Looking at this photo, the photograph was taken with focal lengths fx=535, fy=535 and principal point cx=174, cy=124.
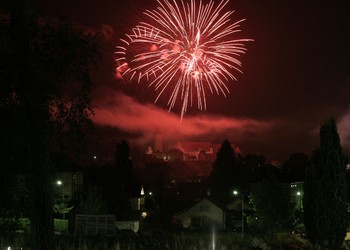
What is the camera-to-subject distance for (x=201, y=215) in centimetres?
5588

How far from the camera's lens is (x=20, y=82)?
11.1 meters

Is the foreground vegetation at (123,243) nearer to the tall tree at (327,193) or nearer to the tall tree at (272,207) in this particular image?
the tall tree at (327,193)

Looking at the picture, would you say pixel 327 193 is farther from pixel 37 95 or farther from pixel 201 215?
pixel 201 215

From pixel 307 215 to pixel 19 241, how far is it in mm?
18846

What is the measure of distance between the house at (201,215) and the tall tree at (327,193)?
1010 inches

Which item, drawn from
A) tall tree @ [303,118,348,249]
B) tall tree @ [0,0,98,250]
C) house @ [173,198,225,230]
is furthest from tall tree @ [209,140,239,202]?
tall tree @ [0,0,98,250]

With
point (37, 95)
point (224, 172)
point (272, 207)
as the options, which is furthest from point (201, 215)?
point (37, 95)

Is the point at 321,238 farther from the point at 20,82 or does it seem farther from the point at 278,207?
the point at 20,82

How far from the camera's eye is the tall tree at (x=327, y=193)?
2894cm

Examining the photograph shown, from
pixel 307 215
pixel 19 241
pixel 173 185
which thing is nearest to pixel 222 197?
pixel 173 185

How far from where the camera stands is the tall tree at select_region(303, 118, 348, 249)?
28938 mm

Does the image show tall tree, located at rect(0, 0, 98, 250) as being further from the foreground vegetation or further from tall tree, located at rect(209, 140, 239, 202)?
tall tree, located at rect(209, 140, 239, 202)

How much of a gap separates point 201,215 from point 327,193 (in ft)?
89.7

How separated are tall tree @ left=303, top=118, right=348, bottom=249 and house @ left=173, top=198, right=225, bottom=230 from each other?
25647 mm
